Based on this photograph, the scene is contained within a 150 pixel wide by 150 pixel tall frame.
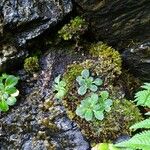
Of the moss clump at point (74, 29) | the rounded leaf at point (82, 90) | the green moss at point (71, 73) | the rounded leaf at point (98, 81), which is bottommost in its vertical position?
the rounded leaf at point (82, 90)

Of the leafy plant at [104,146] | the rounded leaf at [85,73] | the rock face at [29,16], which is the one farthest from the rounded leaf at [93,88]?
the rock face at [29,16]

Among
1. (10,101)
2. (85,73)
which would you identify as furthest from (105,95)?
(10,101)

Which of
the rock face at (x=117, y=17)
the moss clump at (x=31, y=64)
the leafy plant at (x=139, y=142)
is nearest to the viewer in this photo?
the leafy plant at (x=139, y=142)

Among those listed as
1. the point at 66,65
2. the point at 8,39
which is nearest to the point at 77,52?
the point at 66,65

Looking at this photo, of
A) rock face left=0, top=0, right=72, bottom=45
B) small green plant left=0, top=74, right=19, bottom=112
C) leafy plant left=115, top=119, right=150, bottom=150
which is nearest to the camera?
leafy plant left=115, top=119, right=150, bottom=150

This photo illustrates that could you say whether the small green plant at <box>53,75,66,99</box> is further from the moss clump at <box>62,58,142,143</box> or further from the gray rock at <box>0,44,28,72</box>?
the gray rock at <box>0,44,28,72</box>

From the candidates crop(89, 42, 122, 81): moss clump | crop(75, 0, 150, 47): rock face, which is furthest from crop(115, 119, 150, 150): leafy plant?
crop(75, 0, 150, 47): rock face

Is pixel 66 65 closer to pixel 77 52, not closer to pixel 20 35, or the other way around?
pixel 77 52

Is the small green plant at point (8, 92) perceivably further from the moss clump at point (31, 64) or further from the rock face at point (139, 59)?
the rock face at point (139, 59)
